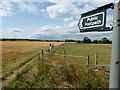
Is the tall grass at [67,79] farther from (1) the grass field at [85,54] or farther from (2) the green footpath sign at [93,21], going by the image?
(1) the grass field at [85,54]

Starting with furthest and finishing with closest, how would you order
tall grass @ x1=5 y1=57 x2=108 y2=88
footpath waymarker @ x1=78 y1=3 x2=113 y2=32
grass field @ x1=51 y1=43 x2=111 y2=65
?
grass field @ x1=51 y1=43 x2=111 y2=65, tall grass @ x1=5 y1=57 x2=108 y2=88, footpath waymarker @ x1=78 y1=3 x2=113 y2=32

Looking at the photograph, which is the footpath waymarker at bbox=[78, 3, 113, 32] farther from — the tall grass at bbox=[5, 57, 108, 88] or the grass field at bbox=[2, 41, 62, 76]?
the grass field at bbox=[2, 41, 62, 76]

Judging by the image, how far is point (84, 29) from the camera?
6.79 ft

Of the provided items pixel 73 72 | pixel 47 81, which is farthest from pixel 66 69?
pixel 47 81

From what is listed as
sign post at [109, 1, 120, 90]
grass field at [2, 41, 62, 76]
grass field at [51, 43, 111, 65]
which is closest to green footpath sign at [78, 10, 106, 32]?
sign post at [109, 1, 120, 90]

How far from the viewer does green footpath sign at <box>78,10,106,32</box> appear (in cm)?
180

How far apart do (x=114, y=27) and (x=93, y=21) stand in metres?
0.34

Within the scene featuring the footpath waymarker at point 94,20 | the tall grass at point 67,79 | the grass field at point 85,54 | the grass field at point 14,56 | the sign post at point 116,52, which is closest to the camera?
the sign post at point 116,52

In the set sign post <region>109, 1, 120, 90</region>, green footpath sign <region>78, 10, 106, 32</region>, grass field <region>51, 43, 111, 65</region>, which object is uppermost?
green footpath sign <region>78, 10, 106, 32</region>

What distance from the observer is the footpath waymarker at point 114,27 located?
1650 millimetres

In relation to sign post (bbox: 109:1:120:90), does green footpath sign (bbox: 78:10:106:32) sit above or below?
above

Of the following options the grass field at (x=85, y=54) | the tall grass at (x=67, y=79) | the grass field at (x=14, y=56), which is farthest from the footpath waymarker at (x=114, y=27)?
the grass field at (x=85, y=54)

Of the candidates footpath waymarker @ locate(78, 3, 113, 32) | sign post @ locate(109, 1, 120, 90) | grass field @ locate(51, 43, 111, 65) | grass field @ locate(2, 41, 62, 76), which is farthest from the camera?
grass field @ locate(51, 43, 111, 65)

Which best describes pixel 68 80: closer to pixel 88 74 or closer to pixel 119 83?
pixel 88 74
